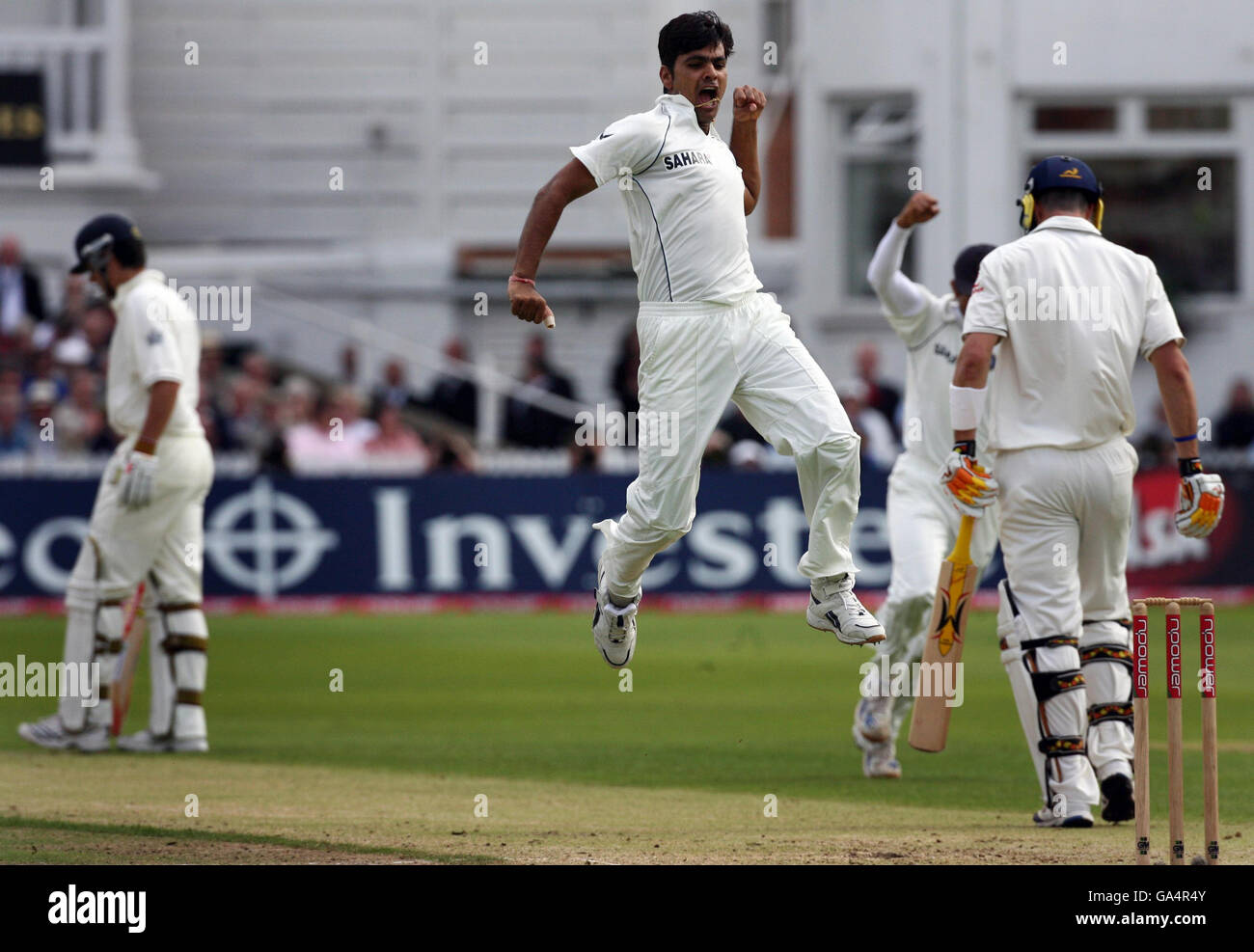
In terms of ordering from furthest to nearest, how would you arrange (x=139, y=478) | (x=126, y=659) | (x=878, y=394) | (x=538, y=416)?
1. (x=538, y=416)
2. (x=878, y=394)
3. (x=126, y=659)
4. (x=139, y=478)

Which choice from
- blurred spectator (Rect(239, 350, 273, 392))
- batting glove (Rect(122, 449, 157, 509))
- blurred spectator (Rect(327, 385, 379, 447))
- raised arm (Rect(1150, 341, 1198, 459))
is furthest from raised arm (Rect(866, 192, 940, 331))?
blurred spectator (Rect(239, 350, 273, 392))

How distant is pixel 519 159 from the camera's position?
914 inches

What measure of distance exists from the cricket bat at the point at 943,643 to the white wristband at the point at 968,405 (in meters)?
0.46

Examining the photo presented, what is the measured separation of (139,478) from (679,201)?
352cm

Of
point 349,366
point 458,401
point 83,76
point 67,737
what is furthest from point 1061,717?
point 83,76

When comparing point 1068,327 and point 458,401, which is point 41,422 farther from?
point 1068,327

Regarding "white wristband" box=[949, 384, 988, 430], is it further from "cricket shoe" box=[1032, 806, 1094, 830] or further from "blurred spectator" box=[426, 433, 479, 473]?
"blurred spectator" box=[426, 433, 479, 473]

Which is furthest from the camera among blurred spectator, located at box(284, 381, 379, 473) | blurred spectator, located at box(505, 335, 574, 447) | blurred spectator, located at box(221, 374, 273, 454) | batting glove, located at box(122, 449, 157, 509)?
blurred spectator, located at box(505, 335, 574, 447)

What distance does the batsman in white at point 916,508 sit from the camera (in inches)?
346

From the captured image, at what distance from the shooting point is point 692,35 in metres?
7.05

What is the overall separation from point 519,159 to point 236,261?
3.41m

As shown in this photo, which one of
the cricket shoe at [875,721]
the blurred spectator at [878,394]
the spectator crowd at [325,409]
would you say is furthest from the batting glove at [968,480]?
the blurred spectator at [878,394]

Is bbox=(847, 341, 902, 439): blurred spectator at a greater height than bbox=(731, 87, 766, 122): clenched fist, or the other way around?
bbox=(731, 87, 766, 122): clenched fist

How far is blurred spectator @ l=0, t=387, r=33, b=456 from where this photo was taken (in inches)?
685
